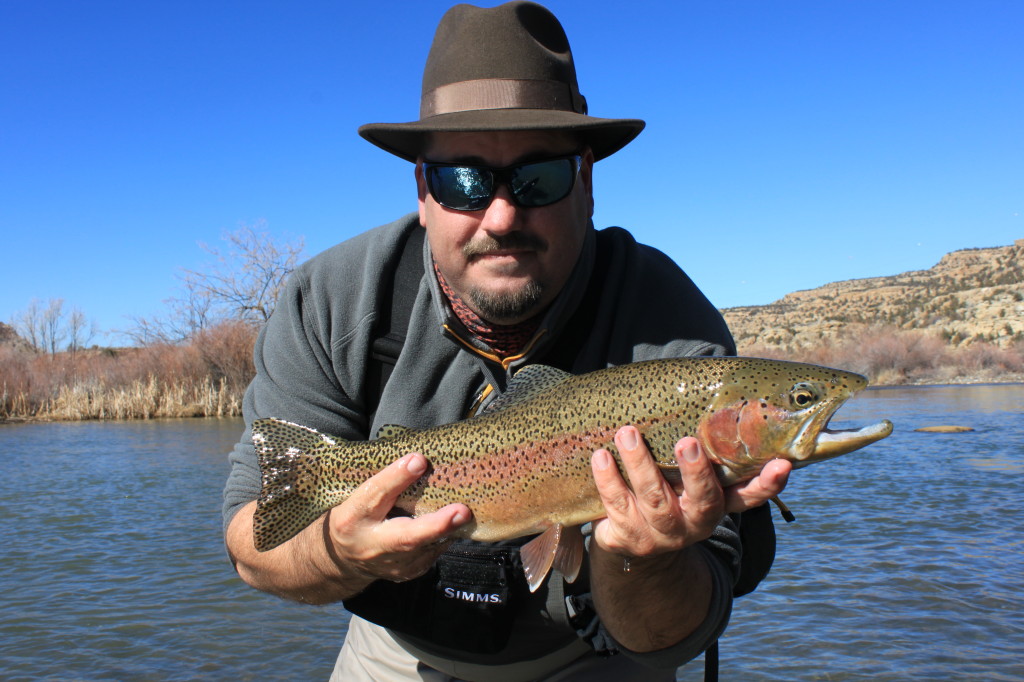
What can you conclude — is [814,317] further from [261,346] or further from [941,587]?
[261,346]

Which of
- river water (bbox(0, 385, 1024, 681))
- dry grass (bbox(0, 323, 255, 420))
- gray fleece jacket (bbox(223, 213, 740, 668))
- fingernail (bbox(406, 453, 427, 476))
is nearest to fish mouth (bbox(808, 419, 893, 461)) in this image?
gray fleece jacket (bbox(223, 213, 740, 668))

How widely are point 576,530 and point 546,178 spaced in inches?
48.1

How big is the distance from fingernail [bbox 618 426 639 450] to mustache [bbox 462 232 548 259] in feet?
2.65

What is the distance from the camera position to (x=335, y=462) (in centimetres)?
272

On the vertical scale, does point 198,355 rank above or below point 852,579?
above

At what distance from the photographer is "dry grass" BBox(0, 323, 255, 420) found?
28.4m

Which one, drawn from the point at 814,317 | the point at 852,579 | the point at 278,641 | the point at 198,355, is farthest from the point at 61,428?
the point at 814,317

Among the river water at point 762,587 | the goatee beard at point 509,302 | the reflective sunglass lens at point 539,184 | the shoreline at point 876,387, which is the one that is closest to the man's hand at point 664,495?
the goatee beard at point 509,302

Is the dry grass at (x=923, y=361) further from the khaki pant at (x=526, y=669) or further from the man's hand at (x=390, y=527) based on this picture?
Answer: the man's hand at (x=390, y=527)

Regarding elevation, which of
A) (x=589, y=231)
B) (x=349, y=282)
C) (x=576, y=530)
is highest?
(x=589, y=231)

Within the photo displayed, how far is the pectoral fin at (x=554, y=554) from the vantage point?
2.51 metres

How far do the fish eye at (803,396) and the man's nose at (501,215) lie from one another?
108cm

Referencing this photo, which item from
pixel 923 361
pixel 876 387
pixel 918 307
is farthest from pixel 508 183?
pixel 918 307

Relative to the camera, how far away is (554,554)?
2.53m
